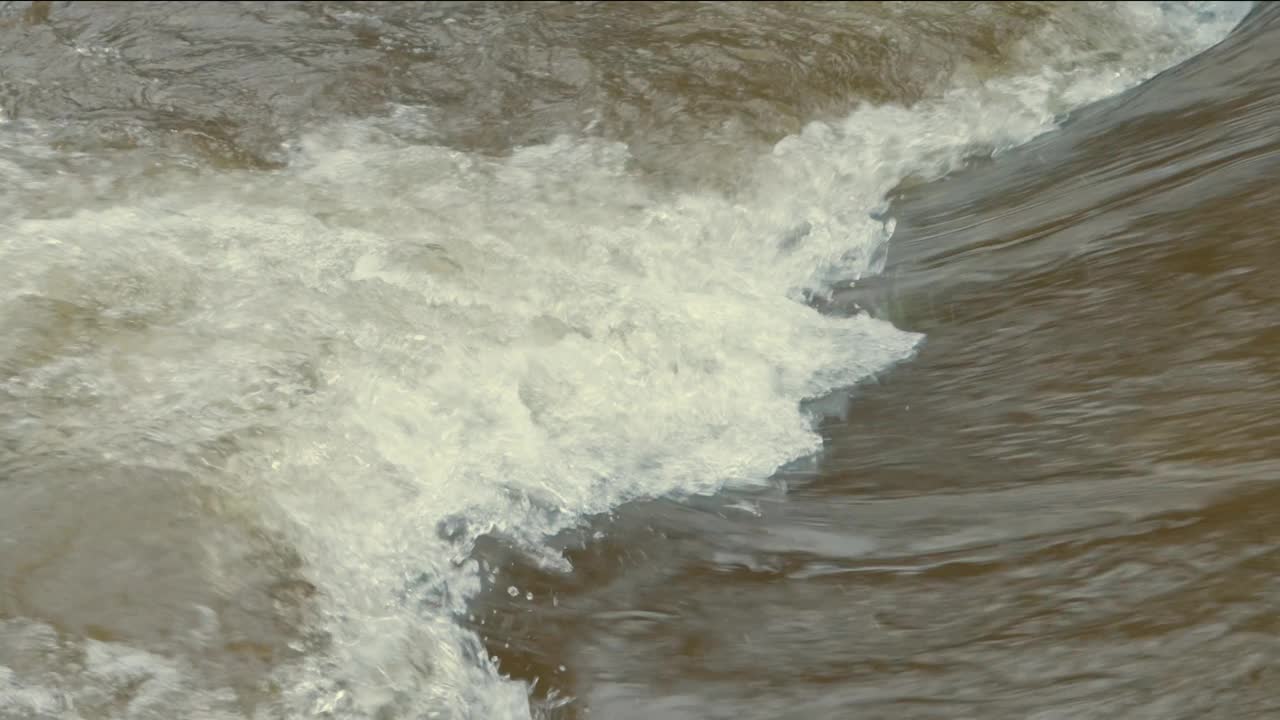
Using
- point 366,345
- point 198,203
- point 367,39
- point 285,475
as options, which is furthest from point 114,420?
point 367,39

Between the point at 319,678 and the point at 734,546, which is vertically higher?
the point at 734,546

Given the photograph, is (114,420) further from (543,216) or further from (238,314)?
(543,216)

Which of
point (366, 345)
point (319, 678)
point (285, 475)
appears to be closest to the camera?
point (319, 678)

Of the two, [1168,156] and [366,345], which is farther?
[1168,156]

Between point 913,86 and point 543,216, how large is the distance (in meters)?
1.88

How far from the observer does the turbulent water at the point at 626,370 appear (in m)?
2.63

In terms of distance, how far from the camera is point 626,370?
12.3 feet

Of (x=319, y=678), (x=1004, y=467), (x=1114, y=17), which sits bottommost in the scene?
(x=319, y=678)

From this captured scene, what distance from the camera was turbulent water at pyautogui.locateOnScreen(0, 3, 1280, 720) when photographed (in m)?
2.63

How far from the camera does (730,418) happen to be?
3.70 m

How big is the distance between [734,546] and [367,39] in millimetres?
3268

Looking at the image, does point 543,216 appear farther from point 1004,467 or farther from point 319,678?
point 319,678

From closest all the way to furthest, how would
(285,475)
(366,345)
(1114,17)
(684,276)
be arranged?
(285,475) → (366,345) → (684,276) → (1114,17)

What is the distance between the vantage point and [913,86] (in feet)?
18.1
